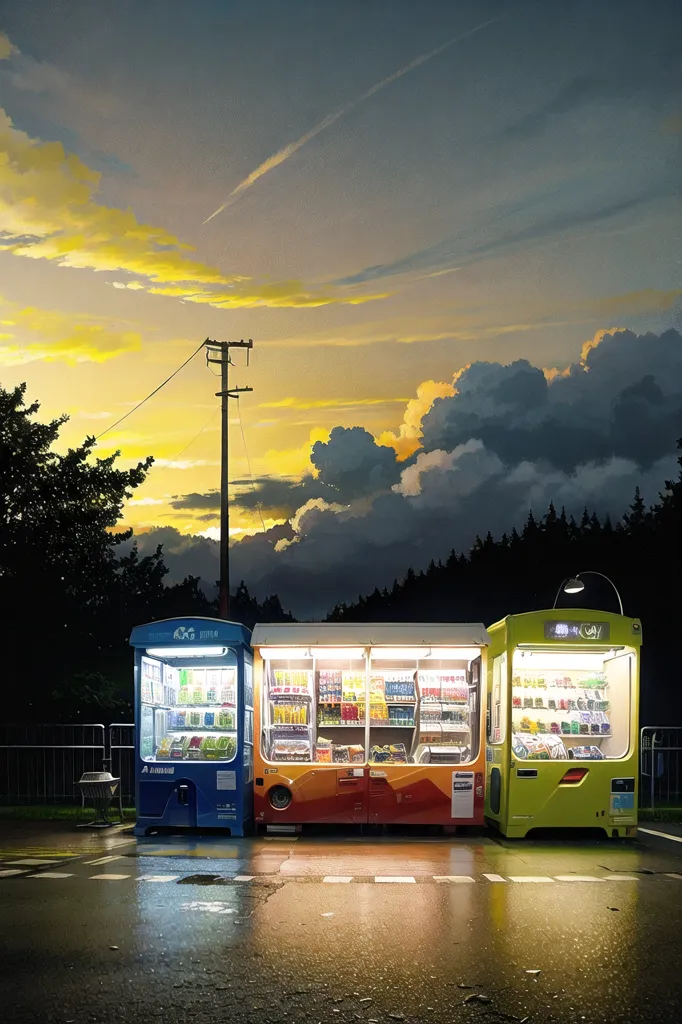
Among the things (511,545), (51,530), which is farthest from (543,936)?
(511,545)

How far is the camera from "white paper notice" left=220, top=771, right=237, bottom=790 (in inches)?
655

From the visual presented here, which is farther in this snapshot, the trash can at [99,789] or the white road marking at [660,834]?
the trash can at [99,789]

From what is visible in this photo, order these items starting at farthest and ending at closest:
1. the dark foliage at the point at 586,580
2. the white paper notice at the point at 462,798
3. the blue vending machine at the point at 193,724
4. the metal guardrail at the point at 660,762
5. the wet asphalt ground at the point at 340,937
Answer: the dark foliage at the point at 586,580, the metal guardrail at the point at 660,762, the blue vending machine at the point at 193,724, the white paper notice at the point at 462,798, the wet asphalt ground at the point at 340,937

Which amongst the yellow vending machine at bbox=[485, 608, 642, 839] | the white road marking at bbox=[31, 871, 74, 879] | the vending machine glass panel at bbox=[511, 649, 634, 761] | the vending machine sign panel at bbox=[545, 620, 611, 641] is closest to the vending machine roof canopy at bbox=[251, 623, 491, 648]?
the yellow vending machine at bbox=[485, 608, 642, 839]

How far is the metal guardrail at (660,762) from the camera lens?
21234 mm

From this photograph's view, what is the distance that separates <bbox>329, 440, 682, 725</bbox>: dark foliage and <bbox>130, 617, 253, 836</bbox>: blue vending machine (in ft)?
111

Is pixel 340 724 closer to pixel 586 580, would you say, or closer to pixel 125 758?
pixel 125 758

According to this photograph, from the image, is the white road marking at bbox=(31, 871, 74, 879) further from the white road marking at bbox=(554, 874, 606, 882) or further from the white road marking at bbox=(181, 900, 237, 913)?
the white road marking at bbox=(554, 874, 606, 882)

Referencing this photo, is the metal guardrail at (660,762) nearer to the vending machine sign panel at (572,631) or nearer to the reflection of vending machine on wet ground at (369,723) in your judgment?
the reflection of vending machine on wet ground at (369,723)

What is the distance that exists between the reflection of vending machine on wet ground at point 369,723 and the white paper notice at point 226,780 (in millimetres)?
388

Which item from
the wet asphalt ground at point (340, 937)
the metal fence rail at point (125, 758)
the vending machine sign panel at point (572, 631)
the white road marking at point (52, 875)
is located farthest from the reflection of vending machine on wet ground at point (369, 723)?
the metal fence rail at point (125, 758)

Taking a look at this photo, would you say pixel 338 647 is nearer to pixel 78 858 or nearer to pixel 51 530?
pixel 78 858

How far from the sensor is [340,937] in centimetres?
855

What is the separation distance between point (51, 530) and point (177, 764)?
1502cm
